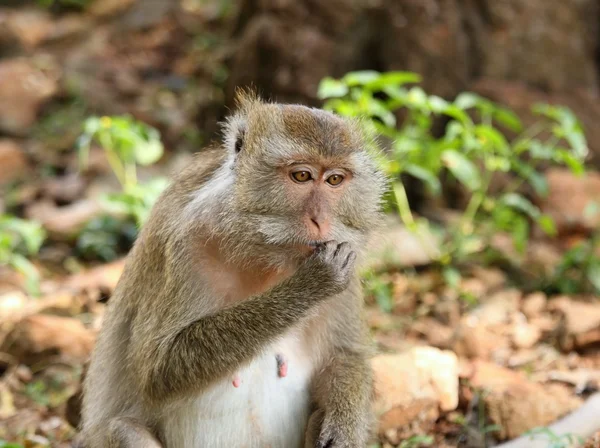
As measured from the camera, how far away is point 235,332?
3.32 meters

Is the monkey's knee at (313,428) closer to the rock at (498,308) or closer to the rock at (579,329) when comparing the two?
the rock at (579,329)

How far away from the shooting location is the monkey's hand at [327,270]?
320 centimetres

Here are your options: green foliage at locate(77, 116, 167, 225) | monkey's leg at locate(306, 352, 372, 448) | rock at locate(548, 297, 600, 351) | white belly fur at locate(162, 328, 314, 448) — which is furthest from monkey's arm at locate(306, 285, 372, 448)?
green foliage at locate(77, 116, 167, 225)

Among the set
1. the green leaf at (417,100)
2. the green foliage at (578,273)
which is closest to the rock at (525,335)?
the green foliage at (578,273)

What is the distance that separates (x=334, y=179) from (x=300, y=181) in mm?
162

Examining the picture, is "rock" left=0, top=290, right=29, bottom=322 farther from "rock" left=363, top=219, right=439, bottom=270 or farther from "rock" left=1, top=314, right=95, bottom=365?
"rock" left=363, top=219, right=439, bottom=270

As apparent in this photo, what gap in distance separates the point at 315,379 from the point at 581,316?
267 cm

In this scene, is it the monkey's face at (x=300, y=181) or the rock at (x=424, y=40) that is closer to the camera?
the monkey's face at (x=300, y=181)

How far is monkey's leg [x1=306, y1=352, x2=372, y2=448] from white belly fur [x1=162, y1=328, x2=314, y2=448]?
0.16 meters

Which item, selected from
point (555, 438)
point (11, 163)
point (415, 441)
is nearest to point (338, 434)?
point (415, 441)

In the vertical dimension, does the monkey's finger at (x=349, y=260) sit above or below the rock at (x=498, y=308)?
above

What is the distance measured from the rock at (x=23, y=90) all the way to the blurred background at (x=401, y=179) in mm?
29

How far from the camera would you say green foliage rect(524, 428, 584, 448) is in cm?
398

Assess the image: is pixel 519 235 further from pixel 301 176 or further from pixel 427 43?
pixel 301 176
